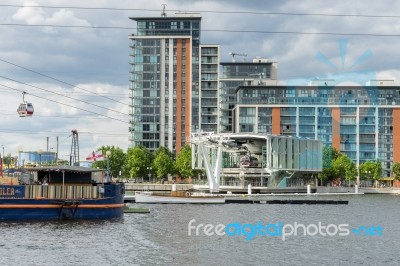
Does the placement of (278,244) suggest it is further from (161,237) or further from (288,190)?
(288,190)

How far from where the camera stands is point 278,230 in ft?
250

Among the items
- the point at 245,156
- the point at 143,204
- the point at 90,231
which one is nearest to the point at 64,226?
the point at 90,231

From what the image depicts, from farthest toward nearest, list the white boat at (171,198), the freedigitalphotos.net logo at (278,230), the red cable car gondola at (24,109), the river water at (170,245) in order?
the white boat at (171,198) → the red cable car gondola at (24,109) → the freedigitalphotos.net logo at (278,230) → the river water at (170,245)

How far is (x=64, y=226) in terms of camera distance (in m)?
72.5

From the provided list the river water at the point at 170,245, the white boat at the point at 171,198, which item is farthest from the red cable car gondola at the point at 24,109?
the white boat at the point at 171,198

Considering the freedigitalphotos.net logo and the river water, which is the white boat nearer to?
the river water

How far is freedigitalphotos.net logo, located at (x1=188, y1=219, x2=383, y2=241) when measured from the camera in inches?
2817

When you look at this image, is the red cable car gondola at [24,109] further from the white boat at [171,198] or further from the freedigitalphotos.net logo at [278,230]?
the white boat at [171,198]

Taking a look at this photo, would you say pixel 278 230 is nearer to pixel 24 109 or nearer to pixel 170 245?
pixel 170 245

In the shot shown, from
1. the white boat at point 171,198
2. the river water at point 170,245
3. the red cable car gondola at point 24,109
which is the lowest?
the river water at point 170,245

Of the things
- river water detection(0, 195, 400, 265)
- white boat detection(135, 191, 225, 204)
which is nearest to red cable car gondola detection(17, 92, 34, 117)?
river water detection(0, 195, 400, 265)

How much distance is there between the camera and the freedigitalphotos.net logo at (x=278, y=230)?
71562mm

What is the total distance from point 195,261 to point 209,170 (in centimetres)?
10319

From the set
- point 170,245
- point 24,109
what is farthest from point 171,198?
point 170,245
